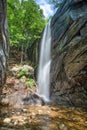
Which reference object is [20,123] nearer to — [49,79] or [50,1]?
[49,79]

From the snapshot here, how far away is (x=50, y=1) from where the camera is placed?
1730 cm

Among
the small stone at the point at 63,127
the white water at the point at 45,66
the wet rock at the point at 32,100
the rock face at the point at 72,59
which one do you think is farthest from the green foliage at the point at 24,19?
the small stone at the point at 63,127

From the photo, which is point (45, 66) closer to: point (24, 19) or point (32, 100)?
point (32, 100)

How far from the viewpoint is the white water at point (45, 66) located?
492 inches

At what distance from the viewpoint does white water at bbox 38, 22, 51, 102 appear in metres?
12.5

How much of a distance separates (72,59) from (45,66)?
5328mm

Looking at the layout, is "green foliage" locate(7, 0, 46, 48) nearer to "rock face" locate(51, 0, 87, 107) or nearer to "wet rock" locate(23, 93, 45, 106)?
"rock face" locate(51, 0, 87, 107)

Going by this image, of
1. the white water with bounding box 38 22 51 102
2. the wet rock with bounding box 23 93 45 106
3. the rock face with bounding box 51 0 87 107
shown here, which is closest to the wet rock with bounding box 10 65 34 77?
the white water with bounding box 38 22 51 102

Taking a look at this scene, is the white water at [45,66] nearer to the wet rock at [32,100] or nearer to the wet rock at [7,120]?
the wet rock at [32,100]

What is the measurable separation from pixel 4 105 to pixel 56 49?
18.4ft

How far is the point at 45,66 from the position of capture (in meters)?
14.2

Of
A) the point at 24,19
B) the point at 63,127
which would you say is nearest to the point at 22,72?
the point at 24,19

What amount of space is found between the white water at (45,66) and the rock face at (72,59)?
1.09 meters

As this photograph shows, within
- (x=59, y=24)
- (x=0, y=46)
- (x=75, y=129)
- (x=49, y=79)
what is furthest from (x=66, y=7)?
(x=75, y=129)
